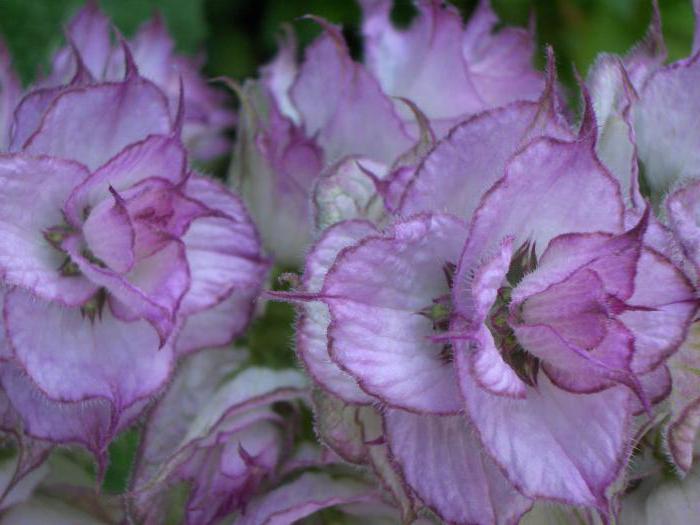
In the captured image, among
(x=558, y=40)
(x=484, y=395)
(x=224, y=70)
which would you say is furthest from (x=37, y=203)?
(x=558, y=40)

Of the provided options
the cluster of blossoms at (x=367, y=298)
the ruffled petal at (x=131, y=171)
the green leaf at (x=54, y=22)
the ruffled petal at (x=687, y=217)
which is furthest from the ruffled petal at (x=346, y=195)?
the green leaf at (x=54, y=22)

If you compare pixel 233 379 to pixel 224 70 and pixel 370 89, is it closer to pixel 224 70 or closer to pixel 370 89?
pixel 370 89

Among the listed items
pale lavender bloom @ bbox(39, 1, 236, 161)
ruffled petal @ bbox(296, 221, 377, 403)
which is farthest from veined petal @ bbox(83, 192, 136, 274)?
pale lavender bloom @ bbox(39, 1, 236, 161)

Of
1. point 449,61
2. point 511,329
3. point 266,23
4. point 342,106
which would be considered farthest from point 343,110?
point 266,23

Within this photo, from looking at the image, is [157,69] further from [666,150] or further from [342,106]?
[666,150]

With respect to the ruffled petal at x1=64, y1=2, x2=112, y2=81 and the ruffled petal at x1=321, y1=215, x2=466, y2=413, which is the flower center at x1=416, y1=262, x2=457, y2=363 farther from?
the ruffled petal at x1=64, y1=2, x2=112, y2=81
